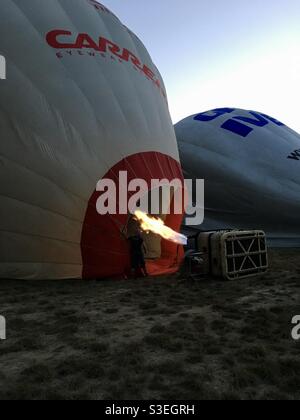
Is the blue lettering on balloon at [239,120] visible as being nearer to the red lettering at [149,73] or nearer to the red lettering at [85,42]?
the red lettering at [149,73]

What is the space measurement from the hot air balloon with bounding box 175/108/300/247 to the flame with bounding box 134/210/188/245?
5.09 meters

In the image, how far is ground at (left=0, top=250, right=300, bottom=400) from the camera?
3.28m

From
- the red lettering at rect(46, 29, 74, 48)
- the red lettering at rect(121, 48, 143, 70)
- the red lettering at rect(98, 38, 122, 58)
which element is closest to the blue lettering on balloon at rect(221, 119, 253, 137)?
the red lettering at rect(121, 48, 143, 70)

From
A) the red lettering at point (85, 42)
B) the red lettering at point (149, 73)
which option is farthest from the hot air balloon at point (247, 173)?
the red lettering at point (85, 42)

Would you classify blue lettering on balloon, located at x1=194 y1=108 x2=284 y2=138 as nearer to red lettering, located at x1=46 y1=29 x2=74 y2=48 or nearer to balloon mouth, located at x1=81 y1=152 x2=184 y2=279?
balloon mouth, located at x1=81 y1=152 x2=184 y2=279

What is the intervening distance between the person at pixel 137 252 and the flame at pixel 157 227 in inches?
7.9

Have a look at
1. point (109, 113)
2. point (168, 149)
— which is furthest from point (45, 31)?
point (168, 149)

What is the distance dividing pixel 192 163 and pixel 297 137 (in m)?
4.23

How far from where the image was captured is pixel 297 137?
612 inches

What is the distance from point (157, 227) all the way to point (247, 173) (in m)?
6.13

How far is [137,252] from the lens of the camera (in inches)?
315
